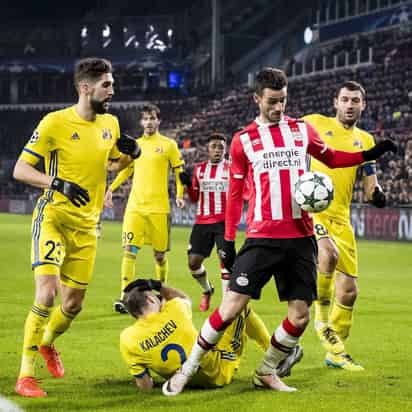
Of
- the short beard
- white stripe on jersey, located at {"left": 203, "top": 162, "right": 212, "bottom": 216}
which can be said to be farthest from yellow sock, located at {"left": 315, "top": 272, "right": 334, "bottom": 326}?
white stripe on jersey, located at {"left": 203, "top": 162, "right": 212, "bottom": 216}

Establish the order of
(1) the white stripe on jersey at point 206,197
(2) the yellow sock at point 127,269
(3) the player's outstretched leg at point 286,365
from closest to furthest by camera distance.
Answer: (3) the player's outstretched leg at point 286,365, (2) the yellow sock at point 127,269, (1) the white stripe on jersey at point 206,197

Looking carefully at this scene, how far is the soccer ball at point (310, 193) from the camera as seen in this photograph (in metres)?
5.56

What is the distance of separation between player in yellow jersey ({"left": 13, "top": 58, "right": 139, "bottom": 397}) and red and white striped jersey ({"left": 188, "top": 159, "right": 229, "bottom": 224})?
4.16m

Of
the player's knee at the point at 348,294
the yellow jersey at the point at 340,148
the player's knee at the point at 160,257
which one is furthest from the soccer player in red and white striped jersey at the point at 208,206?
the player's knee at the point at 348,294

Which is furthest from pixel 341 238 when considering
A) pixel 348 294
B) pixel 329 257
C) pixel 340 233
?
pixel 348 294

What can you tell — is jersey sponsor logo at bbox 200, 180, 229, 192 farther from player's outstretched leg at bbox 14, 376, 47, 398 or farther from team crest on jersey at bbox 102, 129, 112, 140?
player's outstretched leg at bbox 14, 376, 47, 398

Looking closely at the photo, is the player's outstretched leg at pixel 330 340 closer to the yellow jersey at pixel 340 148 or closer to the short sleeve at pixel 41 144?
the yellow jersey at pixel 340 148

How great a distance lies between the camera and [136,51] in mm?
59344

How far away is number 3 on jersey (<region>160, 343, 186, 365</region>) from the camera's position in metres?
5.93

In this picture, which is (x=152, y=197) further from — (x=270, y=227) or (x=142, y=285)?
(x=270, y=227)

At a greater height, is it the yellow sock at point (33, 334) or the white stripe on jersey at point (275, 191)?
the white stripe on jersey at point (275, 191)

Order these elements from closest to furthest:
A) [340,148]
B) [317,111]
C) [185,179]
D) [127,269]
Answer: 1. [340,148]
2. [185,179]
3. [127,269]
4. [317,111]

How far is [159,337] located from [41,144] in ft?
5.31

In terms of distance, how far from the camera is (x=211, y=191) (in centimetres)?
1078
